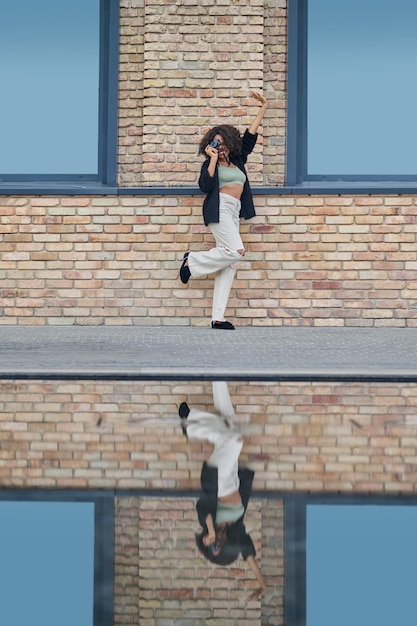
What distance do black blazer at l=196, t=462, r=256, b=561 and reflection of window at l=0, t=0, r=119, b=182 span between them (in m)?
8.45

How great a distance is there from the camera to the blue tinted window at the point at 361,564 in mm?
2582

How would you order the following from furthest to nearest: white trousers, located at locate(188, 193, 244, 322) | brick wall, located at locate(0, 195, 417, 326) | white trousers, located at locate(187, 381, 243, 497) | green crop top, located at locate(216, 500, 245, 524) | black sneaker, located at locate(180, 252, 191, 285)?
brick wall, located at locate(0, 195, 417, 326), black sneaker, located at locate(180, 252, 191, 285), white trousers, located at locate(188, 193, 244, 322), white trousers, located at locate(187, 381, 243, 497), green crop top, located at locate(216, 500, 245, 524)

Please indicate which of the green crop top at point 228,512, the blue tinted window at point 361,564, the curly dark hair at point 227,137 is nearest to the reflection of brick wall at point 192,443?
the green crop top at point 228,512

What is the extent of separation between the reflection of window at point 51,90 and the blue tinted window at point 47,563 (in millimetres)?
9072

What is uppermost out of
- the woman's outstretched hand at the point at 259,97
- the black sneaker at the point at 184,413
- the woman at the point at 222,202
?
the woman's outstretched hand at the point at 259,97

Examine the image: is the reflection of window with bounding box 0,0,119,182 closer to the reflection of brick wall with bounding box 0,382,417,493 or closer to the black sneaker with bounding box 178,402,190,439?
the reflection of brick wall with bounding box 0,382,417,493

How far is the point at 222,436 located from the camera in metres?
5.11

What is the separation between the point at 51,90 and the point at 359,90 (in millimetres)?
3187

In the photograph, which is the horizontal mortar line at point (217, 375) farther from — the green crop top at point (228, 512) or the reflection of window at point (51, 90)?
the reflection of window at point (51, 90)

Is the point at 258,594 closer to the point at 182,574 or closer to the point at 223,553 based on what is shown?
the point at 182,574

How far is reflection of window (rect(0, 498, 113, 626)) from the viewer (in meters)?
2.58

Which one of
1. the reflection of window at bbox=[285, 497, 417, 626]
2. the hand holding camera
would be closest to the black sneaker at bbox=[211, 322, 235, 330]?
the hand holding camera

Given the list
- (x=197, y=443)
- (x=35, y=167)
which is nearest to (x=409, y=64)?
(x=35, y=167)

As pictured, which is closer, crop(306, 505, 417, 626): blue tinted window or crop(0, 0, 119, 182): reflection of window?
crop(306, 505, 417, 626): blue tinted window
